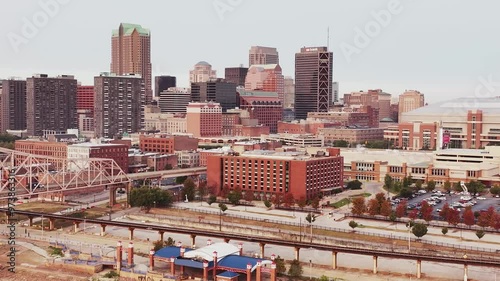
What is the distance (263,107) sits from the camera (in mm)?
119500

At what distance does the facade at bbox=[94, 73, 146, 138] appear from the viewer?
90.5 m

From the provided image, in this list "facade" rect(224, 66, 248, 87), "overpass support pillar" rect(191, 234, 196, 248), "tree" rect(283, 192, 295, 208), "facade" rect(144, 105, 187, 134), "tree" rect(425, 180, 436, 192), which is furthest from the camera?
"facade" rect(224, 66, 248, 87)

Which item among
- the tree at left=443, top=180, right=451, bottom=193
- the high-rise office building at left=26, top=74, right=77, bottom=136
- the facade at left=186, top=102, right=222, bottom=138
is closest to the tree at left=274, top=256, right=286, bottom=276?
the tree at left=443, top=180, right=451, bottom=193

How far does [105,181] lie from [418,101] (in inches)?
4128

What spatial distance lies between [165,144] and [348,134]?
33114mm

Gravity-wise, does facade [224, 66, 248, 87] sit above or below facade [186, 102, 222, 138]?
above

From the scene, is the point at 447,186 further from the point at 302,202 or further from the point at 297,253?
the point at 297,253

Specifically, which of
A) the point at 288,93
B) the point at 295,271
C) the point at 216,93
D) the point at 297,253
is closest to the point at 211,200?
the point at 297,253

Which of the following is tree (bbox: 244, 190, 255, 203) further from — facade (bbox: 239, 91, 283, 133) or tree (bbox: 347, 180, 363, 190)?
facade (bbox: 239, 91, 283, 133)

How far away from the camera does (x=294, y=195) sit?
47.6 meters

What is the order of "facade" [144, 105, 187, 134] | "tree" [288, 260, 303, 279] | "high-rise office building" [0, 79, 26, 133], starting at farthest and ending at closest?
1. "facade" [144, 105, 187, 134]
2. "high-rise office building" [0, 79, 26, 133]
3. "tree" [288, 260, 303, 279]

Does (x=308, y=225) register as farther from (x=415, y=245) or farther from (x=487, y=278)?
(x=487, y=278)

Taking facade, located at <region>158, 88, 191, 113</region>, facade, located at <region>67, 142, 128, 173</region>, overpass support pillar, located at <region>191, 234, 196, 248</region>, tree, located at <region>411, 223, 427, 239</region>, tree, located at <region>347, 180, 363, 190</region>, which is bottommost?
overpass support pillar, located at <region>191, 234, 196, 248</region>

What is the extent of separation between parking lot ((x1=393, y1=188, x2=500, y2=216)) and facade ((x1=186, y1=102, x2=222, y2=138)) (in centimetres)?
4836
